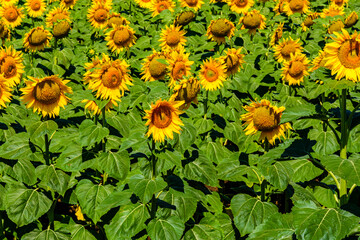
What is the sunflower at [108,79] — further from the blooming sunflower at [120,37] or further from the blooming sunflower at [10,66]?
the blooming sunflower at [120,37]

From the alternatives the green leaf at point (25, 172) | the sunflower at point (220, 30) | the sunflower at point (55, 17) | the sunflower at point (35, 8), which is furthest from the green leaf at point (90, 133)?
the sunflower at point (35, 8)

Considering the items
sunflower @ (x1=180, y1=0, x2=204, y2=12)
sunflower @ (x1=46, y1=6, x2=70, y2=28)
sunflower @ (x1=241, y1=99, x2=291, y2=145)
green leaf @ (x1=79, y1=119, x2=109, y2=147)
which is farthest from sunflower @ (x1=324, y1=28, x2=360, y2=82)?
sunflower @ (x1=46, y1=6, x2=70, y2=28)

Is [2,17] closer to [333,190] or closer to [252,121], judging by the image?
[252,121]

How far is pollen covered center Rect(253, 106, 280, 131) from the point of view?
3723 mm

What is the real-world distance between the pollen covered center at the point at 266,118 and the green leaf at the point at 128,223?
53.2 inches

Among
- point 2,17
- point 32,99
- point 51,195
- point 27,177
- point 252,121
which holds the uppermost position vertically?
point 2,17

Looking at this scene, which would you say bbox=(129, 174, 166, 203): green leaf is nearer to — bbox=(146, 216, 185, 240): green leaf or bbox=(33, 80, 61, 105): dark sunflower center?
bbox=(146, 216, 185, 240): green leaf

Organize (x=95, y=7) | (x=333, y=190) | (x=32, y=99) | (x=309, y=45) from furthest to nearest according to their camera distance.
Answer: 1. (x=95, y=7)
2. (x=309, y=45)
3. (x=32, y=99)
4. (x=333, y=190)

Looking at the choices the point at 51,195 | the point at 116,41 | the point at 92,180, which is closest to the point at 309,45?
the point at 116,41

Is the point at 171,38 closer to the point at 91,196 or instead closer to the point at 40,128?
the point at 40,128

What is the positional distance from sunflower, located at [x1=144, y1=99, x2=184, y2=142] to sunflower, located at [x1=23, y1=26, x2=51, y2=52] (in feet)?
11.6

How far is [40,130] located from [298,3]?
19.8 ft

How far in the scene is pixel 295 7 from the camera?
7863 mm

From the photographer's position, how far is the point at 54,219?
4.40 metres
